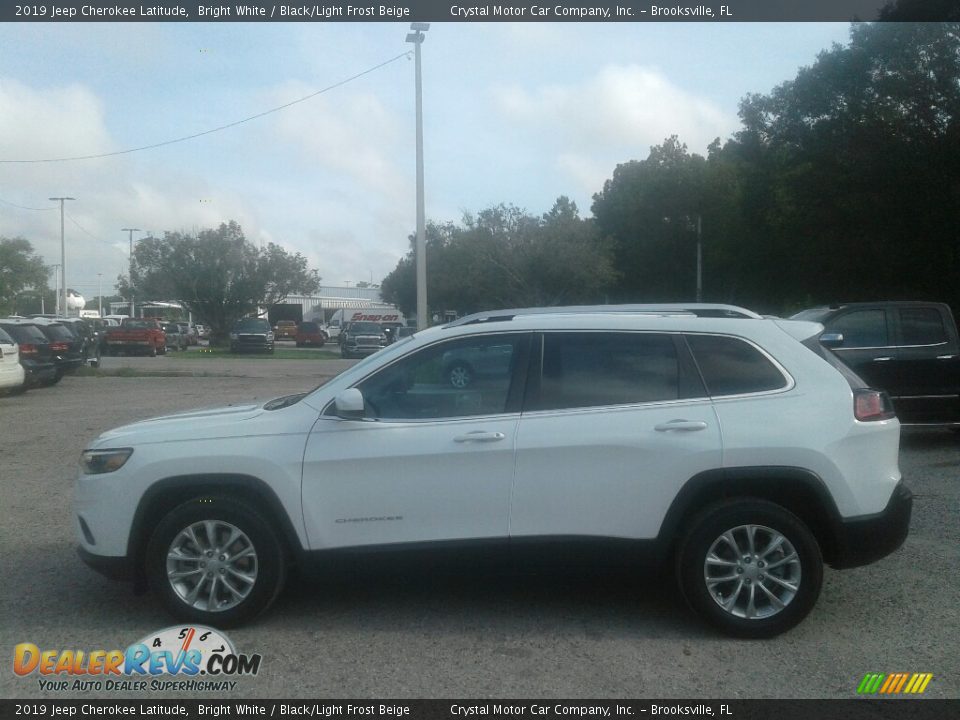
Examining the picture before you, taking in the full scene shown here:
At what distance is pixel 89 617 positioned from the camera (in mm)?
5391

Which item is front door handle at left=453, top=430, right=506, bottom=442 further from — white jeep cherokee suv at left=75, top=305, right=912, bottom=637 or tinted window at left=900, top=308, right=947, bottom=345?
tinted window at left=900, top=308, right=947, bottom=345

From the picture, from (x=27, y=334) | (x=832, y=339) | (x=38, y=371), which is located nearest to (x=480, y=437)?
(x=832, y=339)

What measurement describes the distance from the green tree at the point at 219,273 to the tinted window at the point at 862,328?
147 feet

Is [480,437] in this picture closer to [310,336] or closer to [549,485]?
[549,485]

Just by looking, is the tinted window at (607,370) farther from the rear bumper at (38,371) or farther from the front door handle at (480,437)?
the rear bumper at (38,371)

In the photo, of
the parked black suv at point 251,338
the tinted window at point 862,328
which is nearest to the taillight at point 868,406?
the tinted window at point 862,328

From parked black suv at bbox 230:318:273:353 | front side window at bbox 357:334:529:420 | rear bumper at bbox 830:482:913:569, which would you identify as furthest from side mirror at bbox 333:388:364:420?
parked black suv at bbox 230:318:273:353

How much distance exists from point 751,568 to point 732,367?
115cm

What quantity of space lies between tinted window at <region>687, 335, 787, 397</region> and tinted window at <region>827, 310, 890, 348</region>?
21.6ft

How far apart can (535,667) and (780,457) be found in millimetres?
1776

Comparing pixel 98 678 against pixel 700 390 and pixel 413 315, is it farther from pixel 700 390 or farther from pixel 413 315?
pixel 413 315

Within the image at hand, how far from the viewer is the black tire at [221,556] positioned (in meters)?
5.09

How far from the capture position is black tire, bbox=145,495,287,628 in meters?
5.09

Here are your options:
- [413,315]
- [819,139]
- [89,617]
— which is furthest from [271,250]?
[89,617]
